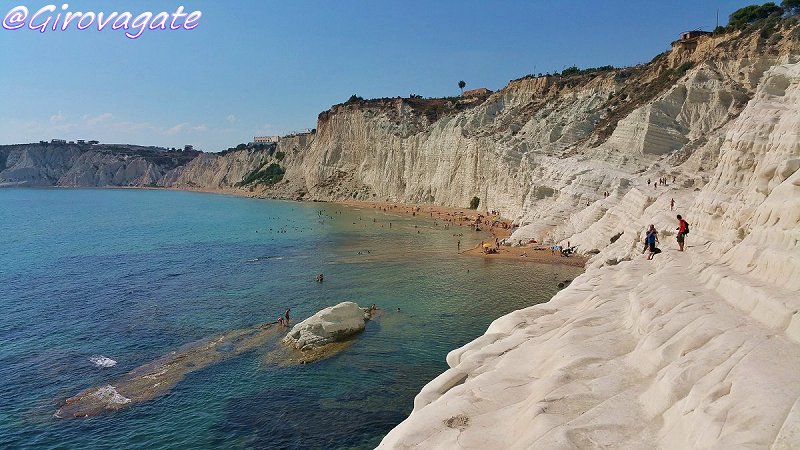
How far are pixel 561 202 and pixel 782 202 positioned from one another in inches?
1453

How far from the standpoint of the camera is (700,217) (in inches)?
938

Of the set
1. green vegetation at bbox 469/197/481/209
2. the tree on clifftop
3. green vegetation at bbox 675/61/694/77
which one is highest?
the tree on clifftop

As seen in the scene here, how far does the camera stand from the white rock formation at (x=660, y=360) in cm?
775

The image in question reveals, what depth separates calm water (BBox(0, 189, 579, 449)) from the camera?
17391mm

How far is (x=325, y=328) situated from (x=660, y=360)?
55.6ft

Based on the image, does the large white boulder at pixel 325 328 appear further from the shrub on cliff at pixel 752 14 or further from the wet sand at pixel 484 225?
the shrub on cliff at pixel 752 14

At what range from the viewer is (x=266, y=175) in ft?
535

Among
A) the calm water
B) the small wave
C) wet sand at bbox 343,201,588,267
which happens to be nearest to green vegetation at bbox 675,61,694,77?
wet sand at bbox 343,201,588,267

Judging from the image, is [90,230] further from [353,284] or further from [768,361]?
[768,361]

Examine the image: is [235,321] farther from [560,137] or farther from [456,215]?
[560,137]

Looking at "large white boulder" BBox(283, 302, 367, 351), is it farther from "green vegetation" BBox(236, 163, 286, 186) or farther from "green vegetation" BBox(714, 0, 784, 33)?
"green vegetation" BBox(236, 163, 286, 186)

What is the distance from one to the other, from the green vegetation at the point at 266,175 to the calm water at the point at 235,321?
302ft

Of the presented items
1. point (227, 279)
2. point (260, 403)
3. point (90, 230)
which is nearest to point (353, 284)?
point (227, 279)

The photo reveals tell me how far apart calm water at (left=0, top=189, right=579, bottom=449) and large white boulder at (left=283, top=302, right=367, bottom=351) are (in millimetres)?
1055
